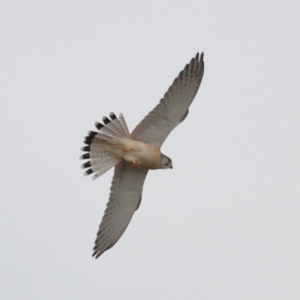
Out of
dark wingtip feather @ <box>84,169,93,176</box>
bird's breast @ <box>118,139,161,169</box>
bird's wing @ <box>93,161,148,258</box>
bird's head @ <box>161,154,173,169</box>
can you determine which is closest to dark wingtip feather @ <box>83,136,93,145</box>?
dark wingtip feather @ <box>84,169,93,176</box>

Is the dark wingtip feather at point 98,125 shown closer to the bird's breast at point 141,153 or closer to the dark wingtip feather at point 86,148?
the dark wingtip feather at point 86,148

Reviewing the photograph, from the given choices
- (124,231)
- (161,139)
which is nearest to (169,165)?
(161,139)

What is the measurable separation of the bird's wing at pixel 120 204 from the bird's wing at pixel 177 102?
906mm

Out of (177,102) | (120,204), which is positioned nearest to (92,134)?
(177,102)

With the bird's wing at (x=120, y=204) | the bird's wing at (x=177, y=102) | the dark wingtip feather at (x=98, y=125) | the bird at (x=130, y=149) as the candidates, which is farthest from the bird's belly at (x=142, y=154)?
the dark wingtip feather at (x=98, y=125)

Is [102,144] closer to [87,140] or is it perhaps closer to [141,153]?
[87,140]

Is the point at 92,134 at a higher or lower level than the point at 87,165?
higher

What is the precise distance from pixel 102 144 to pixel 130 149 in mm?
503

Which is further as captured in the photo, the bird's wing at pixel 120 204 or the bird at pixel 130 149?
the bird's wing at pixel 120 204

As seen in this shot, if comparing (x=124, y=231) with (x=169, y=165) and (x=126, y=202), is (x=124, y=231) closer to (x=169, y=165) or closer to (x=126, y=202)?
(x=126, y=202)

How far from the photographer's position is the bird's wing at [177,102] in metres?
15.0

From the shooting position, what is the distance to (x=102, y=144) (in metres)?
15.3

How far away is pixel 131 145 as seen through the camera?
15.3 m

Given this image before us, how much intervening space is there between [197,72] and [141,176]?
→ 7.43 ft
